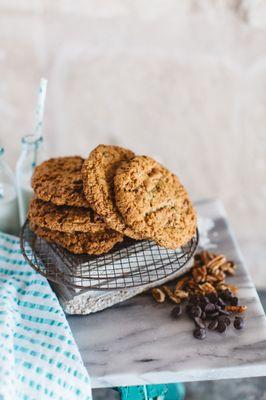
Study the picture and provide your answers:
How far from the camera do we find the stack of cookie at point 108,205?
1.10 m

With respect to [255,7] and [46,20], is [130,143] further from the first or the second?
[255,7]

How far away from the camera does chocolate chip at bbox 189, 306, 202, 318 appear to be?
1.20 meters

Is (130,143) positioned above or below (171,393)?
above

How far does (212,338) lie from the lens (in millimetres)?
1162

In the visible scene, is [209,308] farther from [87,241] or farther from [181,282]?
[87,241]

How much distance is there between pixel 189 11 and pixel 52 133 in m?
0.61

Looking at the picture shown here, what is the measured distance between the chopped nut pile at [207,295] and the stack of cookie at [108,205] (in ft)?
0.57

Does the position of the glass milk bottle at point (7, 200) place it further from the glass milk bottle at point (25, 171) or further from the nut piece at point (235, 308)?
Answer: the nut piece at point (235, 308)

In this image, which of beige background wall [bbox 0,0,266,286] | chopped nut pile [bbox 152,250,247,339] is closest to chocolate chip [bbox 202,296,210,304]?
chopped nut pile [bbox 152,250,247,339]

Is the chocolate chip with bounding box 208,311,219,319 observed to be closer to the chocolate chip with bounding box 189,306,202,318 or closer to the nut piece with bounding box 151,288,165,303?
the chocolate chip with bounding box 189,306,202,318

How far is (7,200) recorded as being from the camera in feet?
4.57

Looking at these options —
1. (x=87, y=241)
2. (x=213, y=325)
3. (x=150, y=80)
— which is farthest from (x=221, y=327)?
(x=150, y=80)

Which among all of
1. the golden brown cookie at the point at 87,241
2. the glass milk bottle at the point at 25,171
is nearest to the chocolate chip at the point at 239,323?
the golden brown cookie at the point at 87,241

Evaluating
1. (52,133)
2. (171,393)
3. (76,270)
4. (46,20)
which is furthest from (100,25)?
(171,393)
